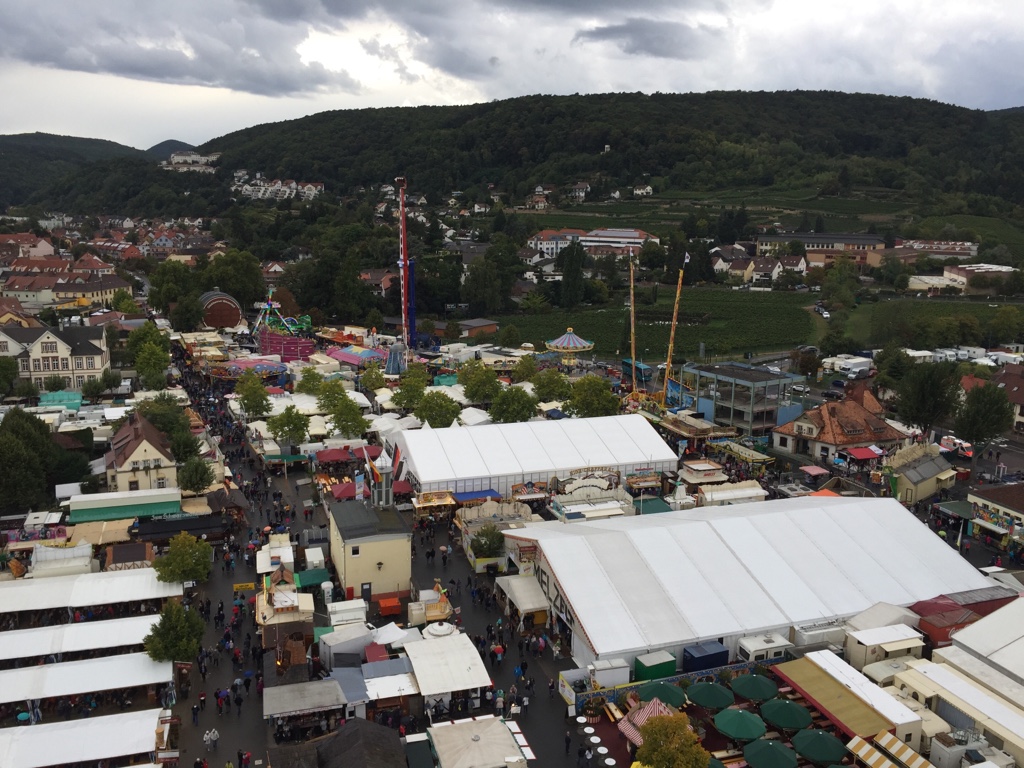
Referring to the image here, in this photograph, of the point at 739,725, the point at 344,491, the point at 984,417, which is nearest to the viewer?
the point at 739,725

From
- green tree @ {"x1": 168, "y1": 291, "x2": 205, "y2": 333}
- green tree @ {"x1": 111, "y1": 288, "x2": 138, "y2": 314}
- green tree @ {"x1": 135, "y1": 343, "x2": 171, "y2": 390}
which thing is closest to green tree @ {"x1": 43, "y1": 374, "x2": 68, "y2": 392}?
green tree @ {"x1": 135, "y1": 343, "x2": 171, "y2": 390}

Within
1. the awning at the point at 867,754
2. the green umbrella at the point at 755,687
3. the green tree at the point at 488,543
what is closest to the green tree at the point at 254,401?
the green tree at the point at 488,543

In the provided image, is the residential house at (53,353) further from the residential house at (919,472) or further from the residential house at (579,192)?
the residential house at (579,192)

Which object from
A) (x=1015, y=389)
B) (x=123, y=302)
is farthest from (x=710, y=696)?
(x=123, y=302)

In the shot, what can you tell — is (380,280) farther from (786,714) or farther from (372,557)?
(786,714)

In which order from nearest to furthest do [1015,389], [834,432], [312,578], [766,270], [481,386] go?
[312,578] < [834,432] < [1015,389] < [481,386] < [766,270]

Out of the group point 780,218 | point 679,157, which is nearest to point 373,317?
point 780,218
